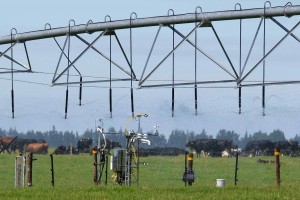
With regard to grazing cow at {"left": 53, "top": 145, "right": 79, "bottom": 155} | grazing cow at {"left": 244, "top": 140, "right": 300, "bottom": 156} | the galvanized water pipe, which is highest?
the galvanized water pipe

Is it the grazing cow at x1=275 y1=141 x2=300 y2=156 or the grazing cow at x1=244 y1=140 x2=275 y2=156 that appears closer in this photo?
the grazing cow at x1=275 y1=141 x2=300 y2=156

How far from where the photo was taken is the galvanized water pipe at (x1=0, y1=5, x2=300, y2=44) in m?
37.0

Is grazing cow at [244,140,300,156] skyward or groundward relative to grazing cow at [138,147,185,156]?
skyward

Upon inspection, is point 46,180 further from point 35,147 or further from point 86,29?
point 35,147

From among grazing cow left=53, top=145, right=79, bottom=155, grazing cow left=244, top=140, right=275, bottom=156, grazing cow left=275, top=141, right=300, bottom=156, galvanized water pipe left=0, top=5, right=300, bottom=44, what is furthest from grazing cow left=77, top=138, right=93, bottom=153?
galvanized water pipe left=0, top=5, right=300, bottom=44

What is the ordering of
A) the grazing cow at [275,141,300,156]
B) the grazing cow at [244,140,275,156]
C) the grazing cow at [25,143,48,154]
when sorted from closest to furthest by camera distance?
the grazing cow at [275,141,300,156], the grazing cow at [244,140,275,156], the grazing cow at [25,143,48,154]

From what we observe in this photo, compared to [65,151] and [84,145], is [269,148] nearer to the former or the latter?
[84,145]

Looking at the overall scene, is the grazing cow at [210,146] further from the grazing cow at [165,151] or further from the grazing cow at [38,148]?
the grazing cow at [38,148]

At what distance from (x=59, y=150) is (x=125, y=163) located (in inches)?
3142

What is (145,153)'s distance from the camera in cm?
10306

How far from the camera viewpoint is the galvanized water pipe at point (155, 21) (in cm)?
3697

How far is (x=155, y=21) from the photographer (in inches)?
1551

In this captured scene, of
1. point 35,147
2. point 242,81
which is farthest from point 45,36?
point 35,147

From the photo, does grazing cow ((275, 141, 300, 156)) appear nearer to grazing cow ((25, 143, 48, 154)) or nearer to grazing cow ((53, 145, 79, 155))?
grazing cow ((53, 145, 79, 155))
